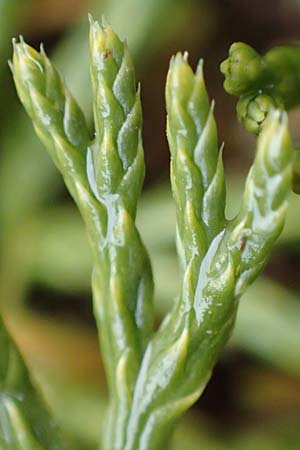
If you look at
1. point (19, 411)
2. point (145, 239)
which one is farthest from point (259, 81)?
point (145, 239)

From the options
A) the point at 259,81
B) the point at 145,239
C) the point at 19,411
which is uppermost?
the point at 259,81

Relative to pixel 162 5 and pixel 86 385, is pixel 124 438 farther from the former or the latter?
pixel 162 5

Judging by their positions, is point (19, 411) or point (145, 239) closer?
point (19, 411)

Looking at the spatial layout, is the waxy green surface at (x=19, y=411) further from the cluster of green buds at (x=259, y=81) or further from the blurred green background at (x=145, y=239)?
the blurred green background at (x=145, y=239)

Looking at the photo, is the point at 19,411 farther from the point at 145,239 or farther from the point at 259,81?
the point at 145,239

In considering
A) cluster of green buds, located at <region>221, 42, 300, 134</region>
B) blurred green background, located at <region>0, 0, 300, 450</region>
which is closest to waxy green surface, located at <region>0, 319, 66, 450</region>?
cluster of green buds, located at <region>221, 42, 300, 134</region>
